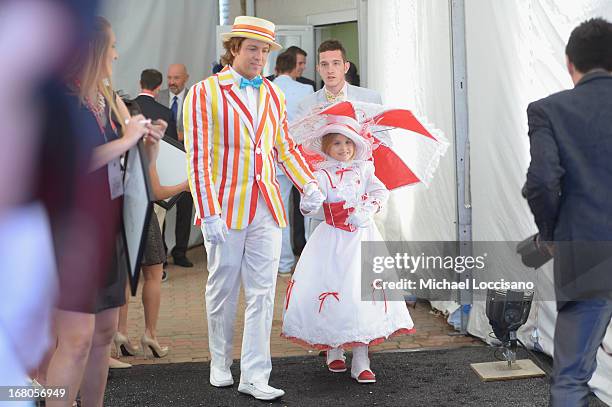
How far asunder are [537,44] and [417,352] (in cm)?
191

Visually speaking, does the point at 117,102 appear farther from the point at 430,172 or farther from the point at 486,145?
the point at 486,145

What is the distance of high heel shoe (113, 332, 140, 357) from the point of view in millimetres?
5250

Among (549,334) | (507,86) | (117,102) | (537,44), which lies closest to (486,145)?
(507,86)

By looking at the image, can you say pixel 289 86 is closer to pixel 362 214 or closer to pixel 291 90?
pixel 291 90

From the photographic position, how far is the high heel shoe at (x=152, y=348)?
5.31 m

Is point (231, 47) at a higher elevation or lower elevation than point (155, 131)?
higher

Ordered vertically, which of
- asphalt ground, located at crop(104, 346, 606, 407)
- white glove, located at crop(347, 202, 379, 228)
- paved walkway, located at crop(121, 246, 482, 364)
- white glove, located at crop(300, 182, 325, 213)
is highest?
white glove, located at crop(300, 182, 325, 213)

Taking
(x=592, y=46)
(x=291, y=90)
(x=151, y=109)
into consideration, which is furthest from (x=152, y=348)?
→ (x=291, y=90)

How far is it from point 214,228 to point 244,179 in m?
0.31

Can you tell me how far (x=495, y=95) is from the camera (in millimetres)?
5234

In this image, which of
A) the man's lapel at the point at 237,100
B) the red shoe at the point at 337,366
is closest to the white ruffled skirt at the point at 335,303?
the red shoe at the point at 337,366

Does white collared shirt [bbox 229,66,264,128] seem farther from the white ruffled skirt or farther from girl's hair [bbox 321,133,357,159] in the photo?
the white ruffled skirt

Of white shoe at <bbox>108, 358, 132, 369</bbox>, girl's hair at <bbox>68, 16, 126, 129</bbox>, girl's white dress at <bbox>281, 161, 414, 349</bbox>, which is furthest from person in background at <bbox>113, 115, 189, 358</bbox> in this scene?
girl's hair at <bbox>68, 16, 126, 129</bbox>

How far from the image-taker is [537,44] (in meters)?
4.74
